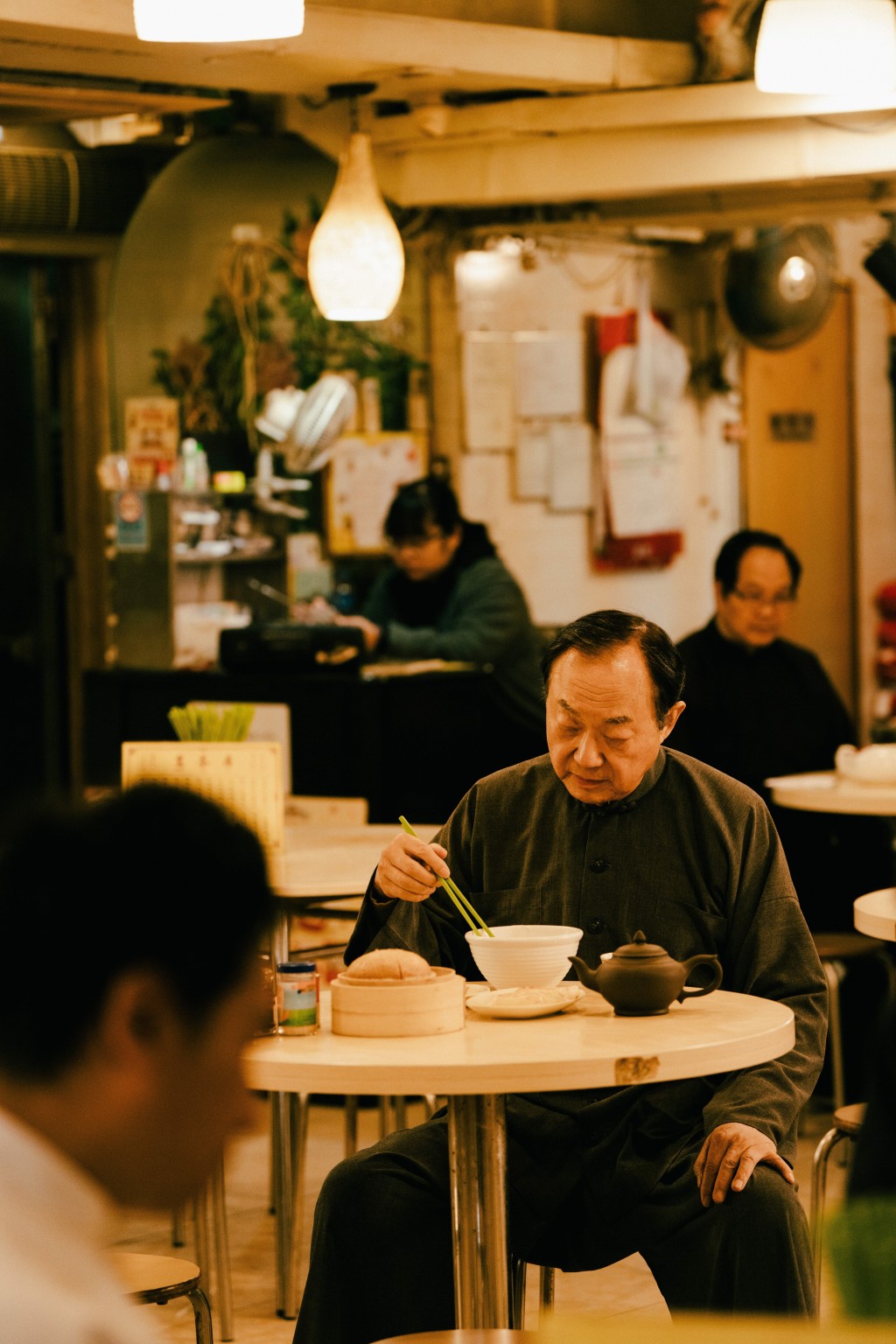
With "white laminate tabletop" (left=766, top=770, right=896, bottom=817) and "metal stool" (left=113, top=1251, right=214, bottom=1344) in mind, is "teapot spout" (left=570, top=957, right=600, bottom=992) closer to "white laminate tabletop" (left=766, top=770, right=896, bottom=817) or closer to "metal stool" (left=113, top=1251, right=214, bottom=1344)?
"metal stool" (left=113, top=1251, right=214, bottom=1344)

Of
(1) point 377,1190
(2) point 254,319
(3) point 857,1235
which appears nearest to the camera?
(3) point 857,1235

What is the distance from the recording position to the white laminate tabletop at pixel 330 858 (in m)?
4.12

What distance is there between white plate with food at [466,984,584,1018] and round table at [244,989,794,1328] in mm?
15

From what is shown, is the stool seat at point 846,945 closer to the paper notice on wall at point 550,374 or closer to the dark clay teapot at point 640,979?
the dark clay teapot at point 640,979

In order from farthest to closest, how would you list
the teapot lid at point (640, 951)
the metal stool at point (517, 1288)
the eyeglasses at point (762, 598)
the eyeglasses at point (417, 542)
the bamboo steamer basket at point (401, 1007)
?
the eyeglasses at point (417, 542)
the eyeglasses at point (762, 598)
the metal stool at point (517, 1288)
the teapot lid at point (640, 951)
the bamboo steamer basket at point (401, 1007)

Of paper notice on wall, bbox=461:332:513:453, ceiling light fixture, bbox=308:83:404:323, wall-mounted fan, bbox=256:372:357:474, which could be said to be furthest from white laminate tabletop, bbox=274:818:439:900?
paper notice on wall, bbox=461:332:513:453

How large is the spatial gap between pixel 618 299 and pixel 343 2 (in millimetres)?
3810

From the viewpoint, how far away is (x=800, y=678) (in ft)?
20.3

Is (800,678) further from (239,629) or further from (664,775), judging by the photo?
(664,775)

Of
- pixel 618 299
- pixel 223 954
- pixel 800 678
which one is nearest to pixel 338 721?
pixel 800 678

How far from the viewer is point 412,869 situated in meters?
3.06

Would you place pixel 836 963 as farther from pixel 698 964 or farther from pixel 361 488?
pixel 361 488

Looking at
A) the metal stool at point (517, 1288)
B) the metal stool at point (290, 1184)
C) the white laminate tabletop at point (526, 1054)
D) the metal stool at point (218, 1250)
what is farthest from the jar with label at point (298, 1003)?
the metal stool at point (290, 1184)

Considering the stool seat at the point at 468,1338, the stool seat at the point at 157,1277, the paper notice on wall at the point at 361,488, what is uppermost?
the paper notice on wall at the point at 361,488
